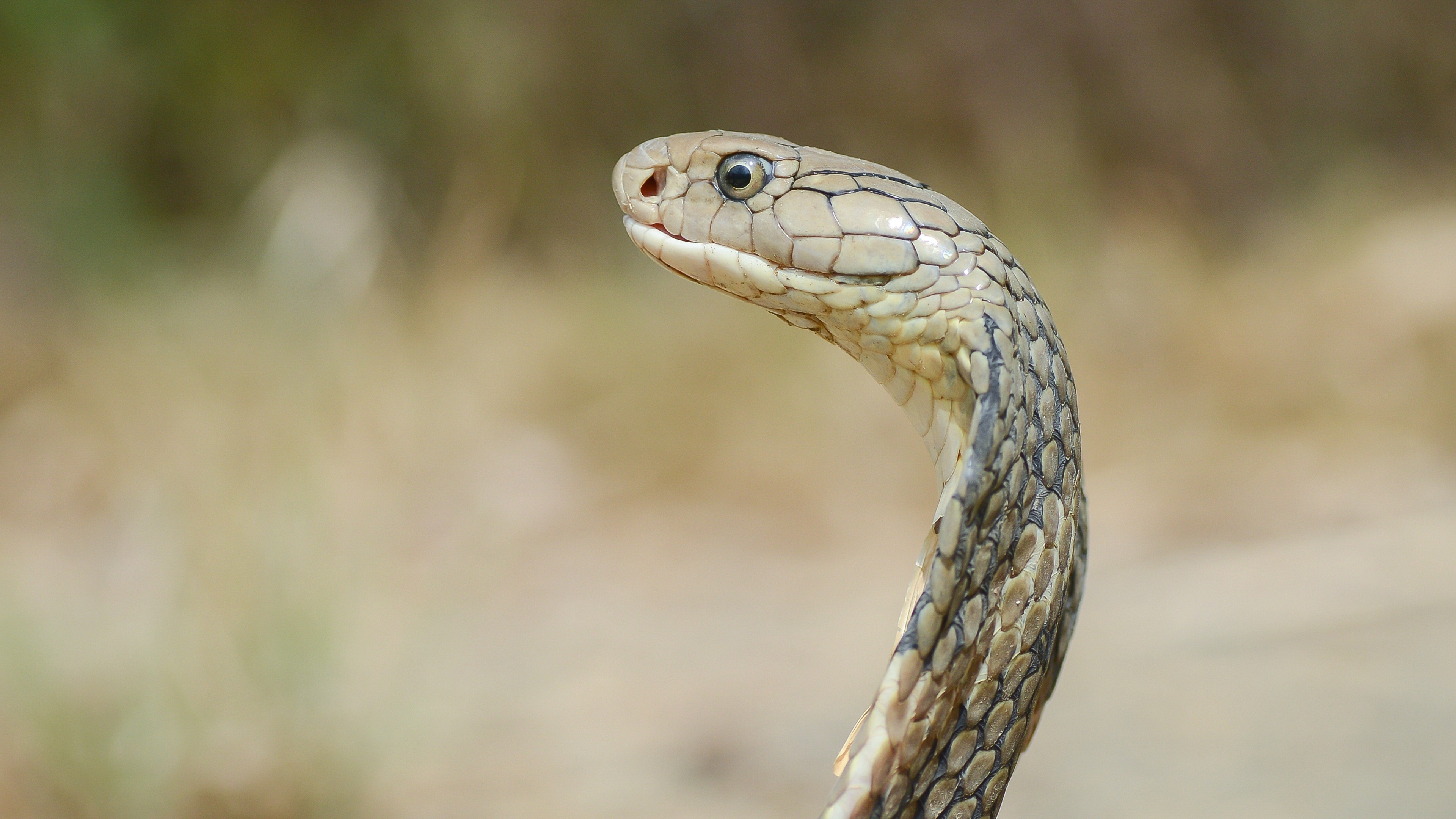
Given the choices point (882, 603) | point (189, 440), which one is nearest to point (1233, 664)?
point (882, 603)

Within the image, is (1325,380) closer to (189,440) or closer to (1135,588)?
(1135,588)

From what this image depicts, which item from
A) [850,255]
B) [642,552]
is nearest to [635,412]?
[642,552]

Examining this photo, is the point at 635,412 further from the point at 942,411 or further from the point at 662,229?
the point at 942,411

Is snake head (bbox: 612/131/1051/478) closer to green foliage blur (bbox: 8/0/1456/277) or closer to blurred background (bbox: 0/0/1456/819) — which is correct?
blurred background (bbox: 0/0/1456/819)

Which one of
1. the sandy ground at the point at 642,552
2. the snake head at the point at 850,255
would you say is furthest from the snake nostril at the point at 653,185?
the sandy ground at the point at 642,552

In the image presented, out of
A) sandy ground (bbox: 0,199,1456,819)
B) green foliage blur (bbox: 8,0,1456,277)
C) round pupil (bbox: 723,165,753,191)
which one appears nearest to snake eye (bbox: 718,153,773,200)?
round pupil (bbox: 723,165,753,191)

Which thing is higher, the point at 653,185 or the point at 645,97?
the point at 645,97

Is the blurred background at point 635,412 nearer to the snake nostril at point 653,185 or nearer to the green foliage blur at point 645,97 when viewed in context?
the green foliage blur at point 645,97
